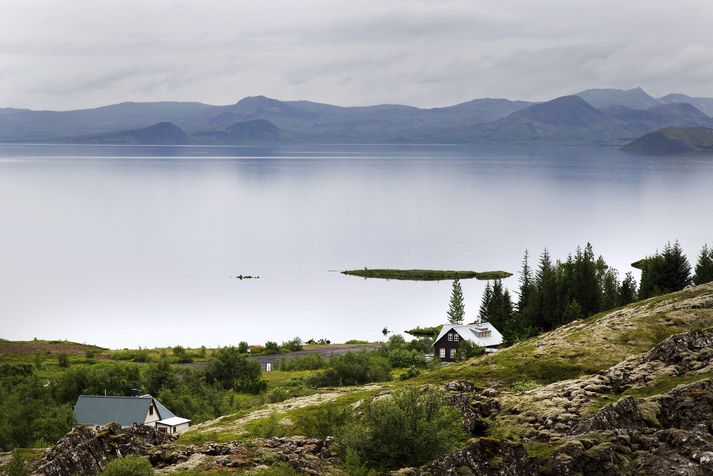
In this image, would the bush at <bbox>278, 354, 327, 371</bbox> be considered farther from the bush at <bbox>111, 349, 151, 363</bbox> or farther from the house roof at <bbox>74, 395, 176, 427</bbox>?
the house roof at <bbox>74, 395, 176, 427</bbox>

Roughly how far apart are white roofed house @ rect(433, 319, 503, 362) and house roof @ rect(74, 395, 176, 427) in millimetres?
42296

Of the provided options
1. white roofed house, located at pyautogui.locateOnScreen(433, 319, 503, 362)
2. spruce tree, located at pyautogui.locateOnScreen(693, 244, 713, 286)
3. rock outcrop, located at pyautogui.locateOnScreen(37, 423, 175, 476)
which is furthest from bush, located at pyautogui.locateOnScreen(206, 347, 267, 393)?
spruce tree, located at pyautogui.locateOnScreen(693, 244, 713, 286)

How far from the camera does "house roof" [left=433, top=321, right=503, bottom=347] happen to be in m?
91.6

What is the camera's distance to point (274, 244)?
19375cm

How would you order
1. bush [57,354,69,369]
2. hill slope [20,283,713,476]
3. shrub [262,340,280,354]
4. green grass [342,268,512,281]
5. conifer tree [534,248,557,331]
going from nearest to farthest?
1. hill slope [20,283,713,476]
2. bush [57,354,69,369]
3. conifer tree [534,248,557,331]
4. shrub [262,340,280,354]
5. green grass [342,268,512,281]

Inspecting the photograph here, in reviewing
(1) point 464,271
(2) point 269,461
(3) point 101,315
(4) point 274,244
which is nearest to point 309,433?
(2) point 269,461

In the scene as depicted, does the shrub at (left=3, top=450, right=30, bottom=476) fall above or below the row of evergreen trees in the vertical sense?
above

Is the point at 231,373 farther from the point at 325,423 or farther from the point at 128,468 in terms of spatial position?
the point at 128,468

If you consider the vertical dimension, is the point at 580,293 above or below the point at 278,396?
above

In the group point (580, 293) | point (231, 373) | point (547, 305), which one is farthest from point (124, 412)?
point (580, 293)

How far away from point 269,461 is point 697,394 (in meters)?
16.7

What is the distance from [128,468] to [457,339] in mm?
69664

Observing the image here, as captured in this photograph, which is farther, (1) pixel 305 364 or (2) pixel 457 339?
(2) pixel 457 339

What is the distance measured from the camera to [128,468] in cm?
2464
